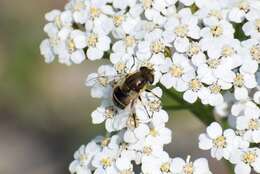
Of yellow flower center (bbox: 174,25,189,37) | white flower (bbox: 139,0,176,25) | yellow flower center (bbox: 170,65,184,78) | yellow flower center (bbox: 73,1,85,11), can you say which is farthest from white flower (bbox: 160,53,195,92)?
yellow flower center (bbox: 73,1,85,11)

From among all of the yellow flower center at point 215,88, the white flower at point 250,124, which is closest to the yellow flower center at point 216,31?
the yellow flower center at point 215,88

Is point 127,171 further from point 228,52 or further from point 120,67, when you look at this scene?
point 228,52

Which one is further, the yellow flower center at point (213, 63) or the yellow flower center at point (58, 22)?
the yellow flower center at point (58, 22)

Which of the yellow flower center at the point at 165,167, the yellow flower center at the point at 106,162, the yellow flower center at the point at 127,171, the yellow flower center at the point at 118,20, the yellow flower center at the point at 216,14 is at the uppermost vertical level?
the yellow flower center at the point at 118,20

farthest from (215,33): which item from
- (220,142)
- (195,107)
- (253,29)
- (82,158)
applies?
(82,158)

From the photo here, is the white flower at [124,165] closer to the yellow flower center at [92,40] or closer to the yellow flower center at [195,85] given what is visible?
the yellow flower center at [195,85]

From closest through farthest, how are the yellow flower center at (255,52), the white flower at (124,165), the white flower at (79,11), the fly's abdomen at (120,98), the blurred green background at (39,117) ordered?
1. the fly's abdomen at (120,98)
2. the white flower at (124,165)
3. the yellow flower center at (255,52)
4. the white flower at (79,11)
5. the blurred green background at (39,117)

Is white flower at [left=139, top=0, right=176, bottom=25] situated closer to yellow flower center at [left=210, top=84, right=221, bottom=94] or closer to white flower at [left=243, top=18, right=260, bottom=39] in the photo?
white flower at [left=243, top=18, right=260, bottom=39]
